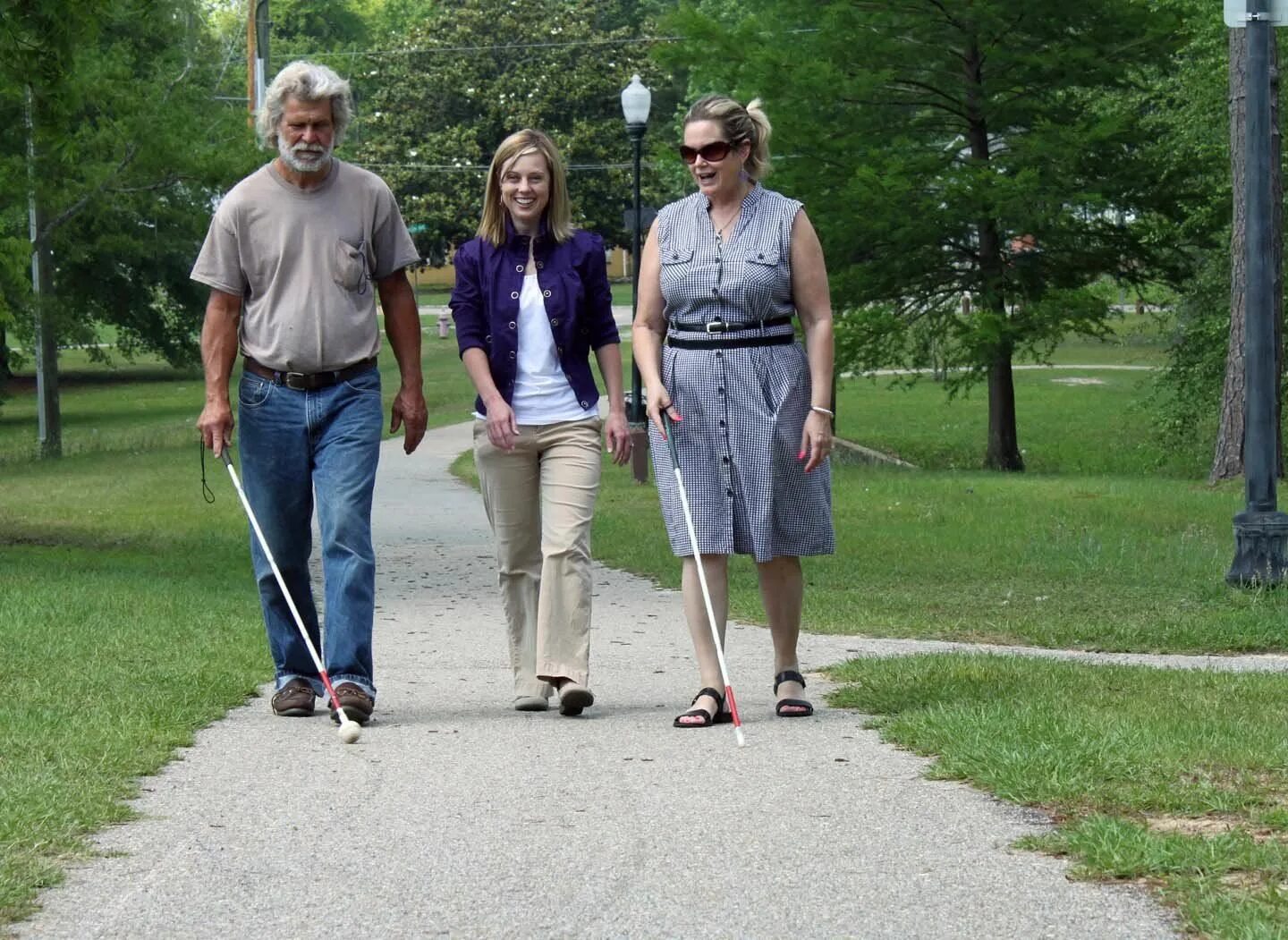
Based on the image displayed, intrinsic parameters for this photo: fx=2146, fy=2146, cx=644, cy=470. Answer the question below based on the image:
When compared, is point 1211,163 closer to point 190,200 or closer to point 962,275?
point 962,275

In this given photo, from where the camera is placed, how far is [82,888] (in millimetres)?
4875

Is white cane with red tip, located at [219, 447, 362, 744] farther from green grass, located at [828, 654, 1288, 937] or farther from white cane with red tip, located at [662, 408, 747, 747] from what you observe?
green grass, located at [828, 654, 1288, 937]

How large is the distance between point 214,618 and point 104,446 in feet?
83.7

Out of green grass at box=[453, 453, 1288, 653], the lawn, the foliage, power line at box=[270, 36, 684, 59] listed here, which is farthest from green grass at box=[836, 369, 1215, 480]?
power line at box=[270, 36, 684, 59]

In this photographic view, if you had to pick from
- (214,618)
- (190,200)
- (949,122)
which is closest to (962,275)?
(949,122)

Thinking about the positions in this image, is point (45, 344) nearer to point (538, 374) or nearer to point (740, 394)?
point (538, 374)

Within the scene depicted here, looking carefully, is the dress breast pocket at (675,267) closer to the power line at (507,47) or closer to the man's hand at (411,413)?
the man's hand at (411,413)

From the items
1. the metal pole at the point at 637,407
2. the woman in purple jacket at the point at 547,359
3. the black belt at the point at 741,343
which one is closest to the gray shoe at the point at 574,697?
the woman in purple jacket at the point at 547,359

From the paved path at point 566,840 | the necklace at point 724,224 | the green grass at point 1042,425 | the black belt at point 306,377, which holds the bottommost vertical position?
the green grass at point 1042,425

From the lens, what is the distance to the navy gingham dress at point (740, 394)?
716cm

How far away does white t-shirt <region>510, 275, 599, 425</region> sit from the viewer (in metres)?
7.36

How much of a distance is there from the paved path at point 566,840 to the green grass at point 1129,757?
12cm

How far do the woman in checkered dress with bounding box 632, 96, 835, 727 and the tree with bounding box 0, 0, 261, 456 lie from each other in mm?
8409

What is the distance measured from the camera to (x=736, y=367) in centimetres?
720
